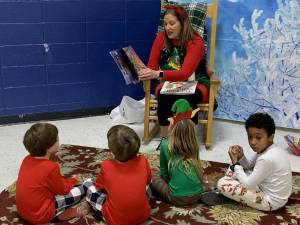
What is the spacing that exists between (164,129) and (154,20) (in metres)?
1.13

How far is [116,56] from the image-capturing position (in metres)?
3.02

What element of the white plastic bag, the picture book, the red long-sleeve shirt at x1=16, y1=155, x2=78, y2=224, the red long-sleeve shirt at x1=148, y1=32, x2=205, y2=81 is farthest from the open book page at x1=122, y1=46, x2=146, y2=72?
the red long-sleeve shirt at x1=16, y1=155, x2=78, y2=224

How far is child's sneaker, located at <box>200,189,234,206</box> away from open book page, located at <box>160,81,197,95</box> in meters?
0.84

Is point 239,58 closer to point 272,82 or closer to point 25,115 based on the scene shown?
point 272,82

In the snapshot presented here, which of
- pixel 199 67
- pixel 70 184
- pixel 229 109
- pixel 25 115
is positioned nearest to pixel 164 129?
pixel 199 67

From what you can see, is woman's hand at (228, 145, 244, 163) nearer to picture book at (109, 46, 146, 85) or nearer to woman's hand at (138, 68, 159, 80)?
woman's hand at (138, 68, 159, 80)

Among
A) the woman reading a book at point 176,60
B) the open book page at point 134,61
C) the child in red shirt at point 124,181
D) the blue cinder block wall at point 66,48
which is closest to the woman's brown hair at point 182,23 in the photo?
the woman reading a book at point 176,60

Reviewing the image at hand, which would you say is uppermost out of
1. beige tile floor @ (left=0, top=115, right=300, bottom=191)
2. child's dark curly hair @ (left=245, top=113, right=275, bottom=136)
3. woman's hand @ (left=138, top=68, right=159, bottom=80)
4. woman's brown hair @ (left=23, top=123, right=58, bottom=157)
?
woman's hand @ (left=138, top=68, right=159, bottom=80)

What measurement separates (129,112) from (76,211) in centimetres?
151

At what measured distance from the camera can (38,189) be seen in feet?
6.11

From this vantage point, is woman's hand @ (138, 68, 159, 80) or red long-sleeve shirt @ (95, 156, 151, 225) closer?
red long-sleeve shirt @ (95, 156, 151, 225)

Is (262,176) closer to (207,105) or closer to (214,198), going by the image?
(214,198)

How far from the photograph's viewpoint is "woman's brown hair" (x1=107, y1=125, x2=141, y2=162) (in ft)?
6.05

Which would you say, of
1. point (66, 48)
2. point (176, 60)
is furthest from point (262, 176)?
point (66, 48)
